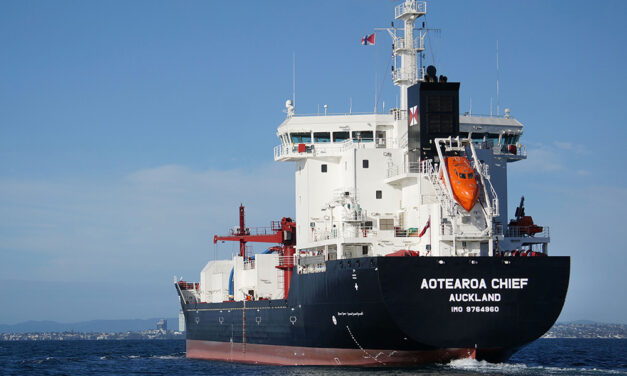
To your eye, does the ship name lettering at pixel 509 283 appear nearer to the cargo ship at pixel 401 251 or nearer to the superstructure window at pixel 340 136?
the cargo ship at pixel 401 251

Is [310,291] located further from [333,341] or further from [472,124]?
[472,124]

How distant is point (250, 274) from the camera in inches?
1644

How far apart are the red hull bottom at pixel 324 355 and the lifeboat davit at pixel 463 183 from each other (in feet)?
15.9

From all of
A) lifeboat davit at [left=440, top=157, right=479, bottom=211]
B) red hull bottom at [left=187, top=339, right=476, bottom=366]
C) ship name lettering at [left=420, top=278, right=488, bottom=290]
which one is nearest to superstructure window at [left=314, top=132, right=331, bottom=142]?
lifeboat davit at [left=440, top=157, right=479, bottom=211]

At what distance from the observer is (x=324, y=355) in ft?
108

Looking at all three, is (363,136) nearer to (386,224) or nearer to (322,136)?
(322,136)

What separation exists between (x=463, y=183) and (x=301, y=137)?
10.1 meters

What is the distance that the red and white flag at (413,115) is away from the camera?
3344 cm

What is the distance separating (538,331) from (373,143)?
11026 mm

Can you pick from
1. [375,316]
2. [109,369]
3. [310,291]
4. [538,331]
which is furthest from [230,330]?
[538,331]

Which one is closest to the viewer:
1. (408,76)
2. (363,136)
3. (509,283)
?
(509,283)

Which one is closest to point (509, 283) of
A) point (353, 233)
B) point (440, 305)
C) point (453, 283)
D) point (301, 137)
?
point (453, 283)

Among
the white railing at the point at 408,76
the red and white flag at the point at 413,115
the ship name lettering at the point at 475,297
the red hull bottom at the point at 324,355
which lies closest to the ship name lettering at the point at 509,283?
the ship name lettering at the point at 475,297

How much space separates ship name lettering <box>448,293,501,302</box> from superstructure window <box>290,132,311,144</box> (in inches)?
461
